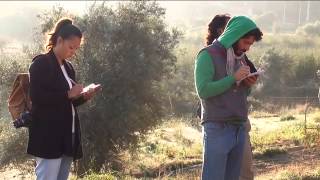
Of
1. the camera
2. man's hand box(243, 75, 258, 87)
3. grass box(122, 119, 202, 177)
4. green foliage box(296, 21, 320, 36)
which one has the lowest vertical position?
grass box(122, 119, 202, 177)

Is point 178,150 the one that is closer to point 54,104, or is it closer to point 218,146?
point 218,146

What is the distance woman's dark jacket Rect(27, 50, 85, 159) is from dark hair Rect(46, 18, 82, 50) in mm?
108

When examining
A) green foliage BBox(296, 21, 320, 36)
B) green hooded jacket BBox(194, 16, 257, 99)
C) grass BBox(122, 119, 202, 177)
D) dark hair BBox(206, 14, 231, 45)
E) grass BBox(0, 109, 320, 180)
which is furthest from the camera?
green foliage BBox(296, 21, 320, 36)

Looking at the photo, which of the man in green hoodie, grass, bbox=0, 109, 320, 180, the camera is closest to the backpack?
the camera

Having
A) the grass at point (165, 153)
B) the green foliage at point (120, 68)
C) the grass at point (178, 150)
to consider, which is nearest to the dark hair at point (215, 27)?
the grass at point (165, 153)

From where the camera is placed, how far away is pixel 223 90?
11.4ft

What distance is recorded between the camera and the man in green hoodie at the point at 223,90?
3521 millimetres

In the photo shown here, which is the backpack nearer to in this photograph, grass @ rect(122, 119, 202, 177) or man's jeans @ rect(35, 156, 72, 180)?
man's jeans @ rect(35, 156, 72, 180)

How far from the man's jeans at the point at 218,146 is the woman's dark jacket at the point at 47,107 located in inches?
38.5

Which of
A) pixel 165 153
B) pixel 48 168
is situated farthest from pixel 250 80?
pixel 165 153

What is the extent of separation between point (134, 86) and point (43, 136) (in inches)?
297

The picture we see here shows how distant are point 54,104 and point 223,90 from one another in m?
1.11

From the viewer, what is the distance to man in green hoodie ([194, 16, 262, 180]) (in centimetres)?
352

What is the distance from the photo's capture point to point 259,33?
142 inches
